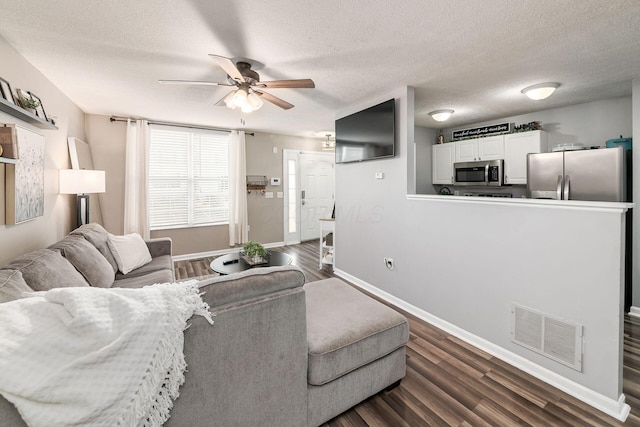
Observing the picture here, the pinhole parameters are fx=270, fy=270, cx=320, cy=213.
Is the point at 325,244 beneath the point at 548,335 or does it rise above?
above

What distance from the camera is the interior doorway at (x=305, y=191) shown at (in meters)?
6.05

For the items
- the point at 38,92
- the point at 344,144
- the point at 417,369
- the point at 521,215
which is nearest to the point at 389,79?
the point at 344,144

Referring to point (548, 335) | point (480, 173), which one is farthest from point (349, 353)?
point (480, 173)

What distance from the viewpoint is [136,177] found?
14.5 ft

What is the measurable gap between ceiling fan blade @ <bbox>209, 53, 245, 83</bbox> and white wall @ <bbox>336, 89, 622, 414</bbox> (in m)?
1.79

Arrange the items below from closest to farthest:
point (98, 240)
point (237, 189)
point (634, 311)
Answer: point (98, 240)
point (634, 311)
point (237, 189)

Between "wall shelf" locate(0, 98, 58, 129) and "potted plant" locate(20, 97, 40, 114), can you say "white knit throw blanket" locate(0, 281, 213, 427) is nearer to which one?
"wall shelf" locate(0, 98, 58, 129)

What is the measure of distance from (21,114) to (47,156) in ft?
2.58

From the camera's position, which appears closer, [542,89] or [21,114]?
[21,114]

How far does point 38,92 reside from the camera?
2.56 metres

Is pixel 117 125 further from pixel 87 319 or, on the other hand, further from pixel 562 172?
pixel 562 172

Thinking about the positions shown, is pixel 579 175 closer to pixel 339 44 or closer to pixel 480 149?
pixel 480 149

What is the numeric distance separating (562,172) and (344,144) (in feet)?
8.67

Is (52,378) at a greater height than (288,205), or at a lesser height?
lesser
